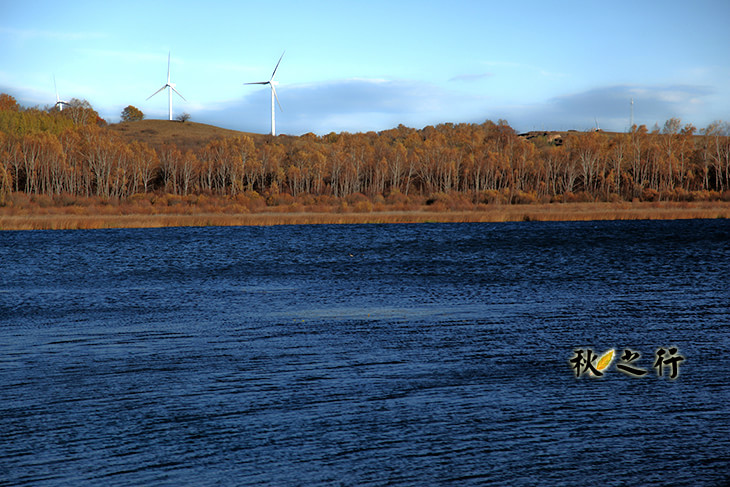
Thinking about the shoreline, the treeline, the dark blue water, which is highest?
the treeline

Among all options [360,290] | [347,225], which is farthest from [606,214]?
[360,290]

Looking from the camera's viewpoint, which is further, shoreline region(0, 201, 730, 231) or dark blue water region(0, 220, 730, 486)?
shoreline region(0, 201, 730, 231)

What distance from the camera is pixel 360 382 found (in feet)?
44.9

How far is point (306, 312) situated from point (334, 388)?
942 cm

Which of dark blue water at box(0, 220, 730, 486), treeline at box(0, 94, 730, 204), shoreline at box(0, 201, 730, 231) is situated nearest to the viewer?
dark blue water at box(0, 220, 730, 486)

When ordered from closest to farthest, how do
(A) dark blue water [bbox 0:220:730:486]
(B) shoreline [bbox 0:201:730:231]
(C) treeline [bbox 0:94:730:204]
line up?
(A) dark blue water [bbox 0:220:730:486]
(B) shoreline [bbox 0:201:730:231]
(C) treeline [bbox 0:94:730:204]

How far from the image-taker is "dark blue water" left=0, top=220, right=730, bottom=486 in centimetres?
962

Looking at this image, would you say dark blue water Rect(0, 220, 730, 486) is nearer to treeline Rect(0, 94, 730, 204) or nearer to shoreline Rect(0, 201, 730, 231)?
shoreline Rect(0, 201, 730, 231)

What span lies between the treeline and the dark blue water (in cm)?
9146

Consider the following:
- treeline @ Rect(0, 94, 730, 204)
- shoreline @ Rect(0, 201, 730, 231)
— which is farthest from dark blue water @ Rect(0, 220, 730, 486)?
treeline @ Rect(0, 94, 730, 204)

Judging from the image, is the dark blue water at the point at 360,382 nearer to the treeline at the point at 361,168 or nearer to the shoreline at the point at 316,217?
the shoreline at the point at 316,217

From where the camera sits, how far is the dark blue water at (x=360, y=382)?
9.62m

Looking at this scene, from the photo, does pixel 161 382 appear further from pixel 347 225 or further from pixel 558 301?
pixel 347 225

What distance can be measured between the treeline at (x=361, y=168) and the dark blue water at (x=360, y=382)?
91.5 meters
